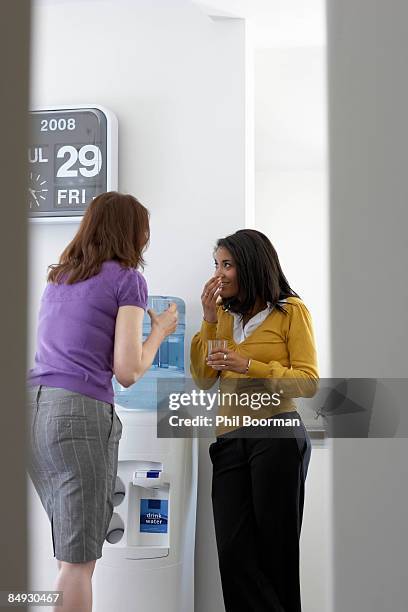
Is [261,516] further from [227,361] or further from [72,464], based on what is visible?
[72,464]

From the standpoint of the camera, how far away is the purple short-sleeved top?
1.00 metres

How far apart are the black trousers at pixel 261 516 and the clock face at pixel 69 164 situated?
2.05 ft

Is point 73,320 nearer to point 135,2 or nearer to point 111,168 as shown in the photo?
point 111,168

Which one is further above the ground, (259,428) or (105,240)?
(105,240)

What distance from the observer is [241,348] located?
1303 millimetres

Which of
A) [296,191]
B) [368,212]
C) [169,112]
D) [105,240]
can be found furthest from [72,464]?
[296,191]

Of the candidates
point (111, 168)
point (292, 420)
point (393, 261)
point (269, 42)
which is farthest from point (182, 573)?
point (269, 42)

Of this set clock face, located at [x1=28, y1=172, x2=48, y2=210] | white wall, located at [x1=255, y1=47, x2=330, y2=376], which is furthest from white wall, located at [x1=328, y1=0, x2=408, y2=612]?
white wall, located at [x1=255, y1=47, x2=330, y2=376]

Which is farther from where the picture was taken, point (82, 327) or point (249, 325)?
point (249, 325)

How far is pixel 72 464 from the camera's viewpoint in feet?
3.27

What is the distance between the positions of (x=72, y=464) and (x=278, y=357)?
1.44 feet

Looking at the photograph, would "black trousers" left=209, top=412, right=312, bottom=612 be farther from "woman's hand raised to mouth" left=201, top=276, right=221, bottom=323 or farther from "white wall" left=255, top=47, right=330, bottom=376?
"white wall" left=255, top=47, right=330, bottom=376

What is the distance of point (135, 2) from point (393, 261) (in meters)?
1.27

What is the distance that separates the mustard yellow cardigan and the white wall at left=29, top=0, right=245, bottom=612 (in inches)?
8.4
